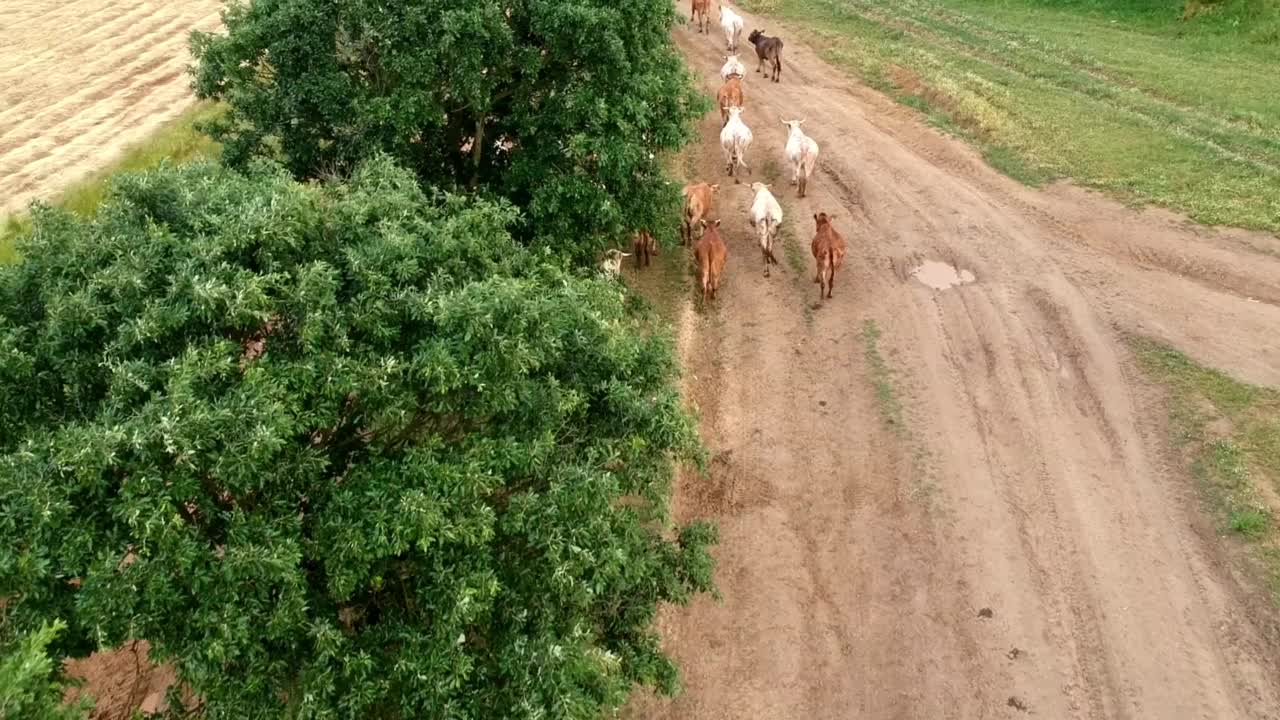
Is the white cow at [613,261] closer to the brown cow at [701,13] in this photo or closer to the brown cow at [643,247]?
the brown cow at [643,247]

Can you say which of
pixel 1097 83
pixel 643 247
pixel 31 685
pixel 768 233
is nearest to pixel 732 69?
pixel 768 233

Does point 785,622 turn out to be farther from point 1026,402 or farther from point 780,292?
point 780,292

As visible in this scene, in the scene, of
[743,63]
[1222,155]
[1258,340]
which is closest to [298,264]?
[1258,340]

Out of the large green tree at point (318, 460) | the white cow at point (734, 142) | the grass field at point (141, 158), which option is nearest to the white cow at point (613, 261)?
the white cow at point (734, 142)

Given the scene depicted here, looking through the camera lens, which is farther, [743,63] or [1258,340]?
[743,63]

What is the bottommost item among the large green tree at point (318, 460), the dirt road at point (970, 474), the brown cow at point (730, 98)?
the dirt road at point (970, 474)

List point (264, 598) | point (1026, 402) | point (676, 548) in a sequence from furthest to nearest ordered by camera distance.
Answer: point (1026, 402) → point (676, 548) → point (264, 598)

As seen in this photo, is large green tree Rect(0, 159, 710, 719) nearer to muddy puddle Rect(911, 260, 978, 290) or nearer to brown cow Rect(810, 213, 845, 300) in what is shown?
brown cow Rect(810, 213, 845, 300)
